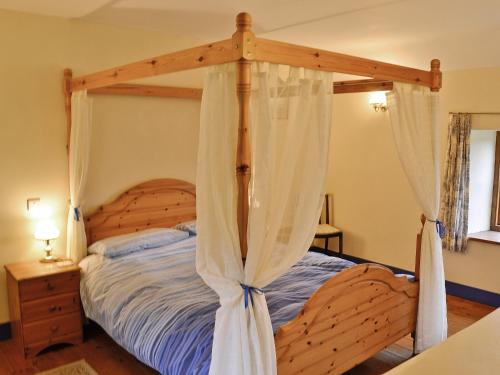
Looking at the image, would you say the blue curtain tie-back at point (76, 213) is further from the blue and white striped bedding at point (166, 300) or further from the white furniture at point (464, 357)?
the white furniture at point (464, 357)

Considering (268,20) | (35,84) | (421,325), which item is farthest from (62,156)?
(421,325)

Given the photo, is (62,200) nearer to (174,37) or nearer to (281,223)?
(174,37)

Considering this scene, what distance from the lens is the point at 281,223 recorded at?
2141 millimetres

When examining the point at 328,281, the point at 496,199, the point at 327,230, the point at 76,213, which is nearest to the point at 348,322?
the point at 328,281

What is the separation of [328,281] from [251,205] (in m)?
0.81

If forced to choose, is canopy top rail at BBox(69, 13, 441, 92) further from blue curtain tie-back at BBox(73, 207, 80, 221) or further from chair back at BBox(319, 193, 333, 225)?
chair back at BBox(319, 193, 333, 225)

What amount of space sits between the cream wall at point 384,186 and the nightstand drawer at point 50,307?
10.9 feet

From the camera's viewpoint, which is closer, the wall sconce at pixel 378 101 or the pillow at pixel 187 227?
the pillow at pixel 187 227

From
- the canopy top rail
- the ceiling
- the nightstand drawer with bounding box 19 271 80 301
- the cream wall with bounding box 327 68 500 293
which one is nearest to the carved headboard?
the nightstand drawer with bounding box 19 271 80 301

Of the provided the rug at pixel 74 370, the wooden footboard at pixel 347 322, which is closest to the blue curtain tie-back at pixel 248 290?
the wooden footboard at pixel 347 322

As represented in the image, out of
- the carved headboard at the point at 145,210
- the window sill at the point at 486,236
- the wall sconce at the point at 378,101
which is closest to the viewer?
the carved headboard at the point at 145,210

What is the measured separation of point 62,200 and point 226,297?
2.26 meters

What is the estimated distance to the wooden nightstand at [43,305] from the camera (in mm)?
3188

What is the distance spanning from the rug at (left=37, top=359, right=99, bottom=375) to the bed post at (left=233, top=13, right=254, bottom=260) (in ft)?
5.84
